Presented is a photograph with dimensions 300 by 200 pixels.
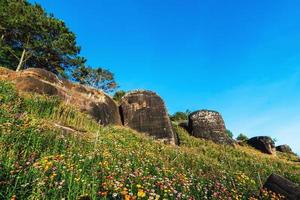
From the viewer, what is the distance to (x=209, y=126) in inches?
1131

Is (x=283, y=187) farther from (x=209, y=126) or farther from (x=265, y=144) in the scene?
(x=265, y=144)

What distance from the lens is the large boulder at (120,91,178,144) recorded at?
76.0ft

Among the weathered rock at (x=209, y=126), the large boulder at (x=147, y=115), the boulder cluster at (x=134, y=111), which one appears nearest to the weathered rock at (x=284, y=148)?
the boulder cluster at (x=134, y=111)

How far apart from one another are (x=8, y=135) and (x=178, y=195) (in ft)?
14.6

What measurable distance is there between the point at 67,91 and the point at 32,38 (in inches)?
716

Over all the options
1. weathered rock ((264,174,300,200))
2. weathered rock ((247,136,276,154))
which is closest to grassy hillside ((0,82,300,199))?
weathered rock ((264,174,300,200))

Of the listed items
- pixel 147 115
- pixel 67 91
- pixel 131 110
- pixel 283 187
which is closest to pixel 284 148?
pixel 147 115

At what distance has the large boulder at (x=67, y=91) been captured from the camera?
15859mm

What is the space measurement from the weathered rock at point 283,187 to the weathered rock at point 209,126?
67.2ft

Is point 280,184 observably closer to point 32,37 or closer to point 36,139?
point 36,139

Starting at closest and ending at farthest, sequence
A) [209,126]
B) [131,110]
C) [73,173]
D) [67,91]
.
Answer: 1. [73,173]
2. [67,91]
3. [131,110]
4. [209,126]

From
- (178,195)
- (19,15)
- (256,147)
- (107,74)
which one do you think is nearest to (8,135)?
(178,195)

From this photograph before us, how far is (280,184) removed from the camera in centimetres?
698

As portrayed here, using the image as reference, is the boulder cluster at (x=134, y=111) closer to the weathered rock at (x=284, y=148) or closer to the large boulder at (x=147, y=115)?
the large boulder at (x=147, y=115)
